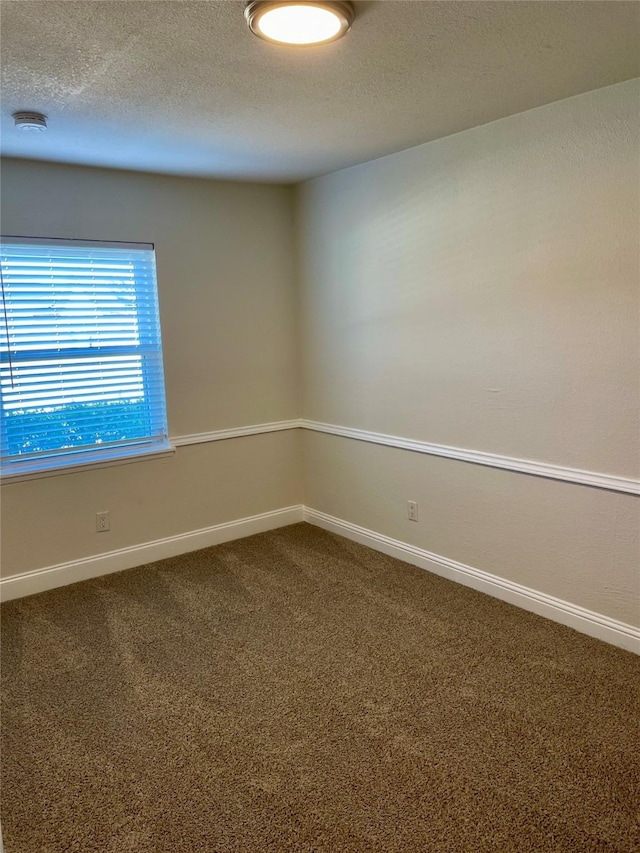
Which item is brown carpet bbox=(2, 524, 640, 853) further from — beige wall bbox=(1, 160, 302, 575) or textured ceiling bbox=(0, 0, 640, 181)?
textured ceiling bbox=(0, 0, 640, 181)

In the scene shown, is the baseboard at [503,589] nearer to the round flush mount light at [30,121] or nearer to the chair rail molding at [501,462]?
the chair rail molding at [501,462]

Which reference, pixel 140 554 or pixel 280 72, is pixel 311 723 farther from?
pixel 280 72

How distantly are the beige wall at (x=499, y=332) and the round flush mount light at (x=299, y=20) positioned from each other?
127 centimetres

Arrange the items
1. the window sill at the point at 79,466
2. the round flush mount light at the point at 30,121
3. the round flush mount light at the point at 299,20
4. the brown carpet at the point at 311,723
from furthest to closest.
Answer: the window sill at the point at 79,466 → the round flush mount light at the point at 30,121 → the brown carpet at the point at 311,723 → the round flush mount light at the point at 299,20

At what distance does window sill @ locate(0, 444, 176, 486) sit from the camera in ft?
10.9

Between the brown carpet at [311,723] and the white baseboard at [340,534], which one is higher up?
the white baseboard at [340,534]

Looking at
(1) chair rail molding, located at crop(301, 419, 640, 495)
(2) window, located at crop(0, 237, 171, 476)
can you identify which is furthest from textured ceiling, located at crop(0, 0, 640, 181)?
(1) chair rail molding, located at crop(301, 419, 640, 495)

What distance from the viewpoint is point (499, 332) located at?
297 centimetres

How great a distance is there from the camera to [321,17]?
1716 mm

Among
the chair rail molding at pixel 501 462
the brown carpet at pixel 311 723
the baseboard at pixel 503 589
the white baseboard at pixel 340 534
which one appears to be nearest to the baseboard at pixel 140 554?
the white baseboard at pixel 340 534

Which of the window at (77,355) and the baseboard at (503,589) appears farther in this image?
the window at (77,355)

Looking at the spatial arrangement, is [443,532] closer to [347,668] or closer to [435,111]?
[347,668]

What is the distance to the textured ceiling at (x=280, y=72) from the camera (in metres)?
1.73

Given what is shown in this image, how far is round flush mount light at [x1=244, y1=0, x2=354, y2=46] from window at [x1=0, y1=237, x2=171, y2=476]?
6.82 ft
